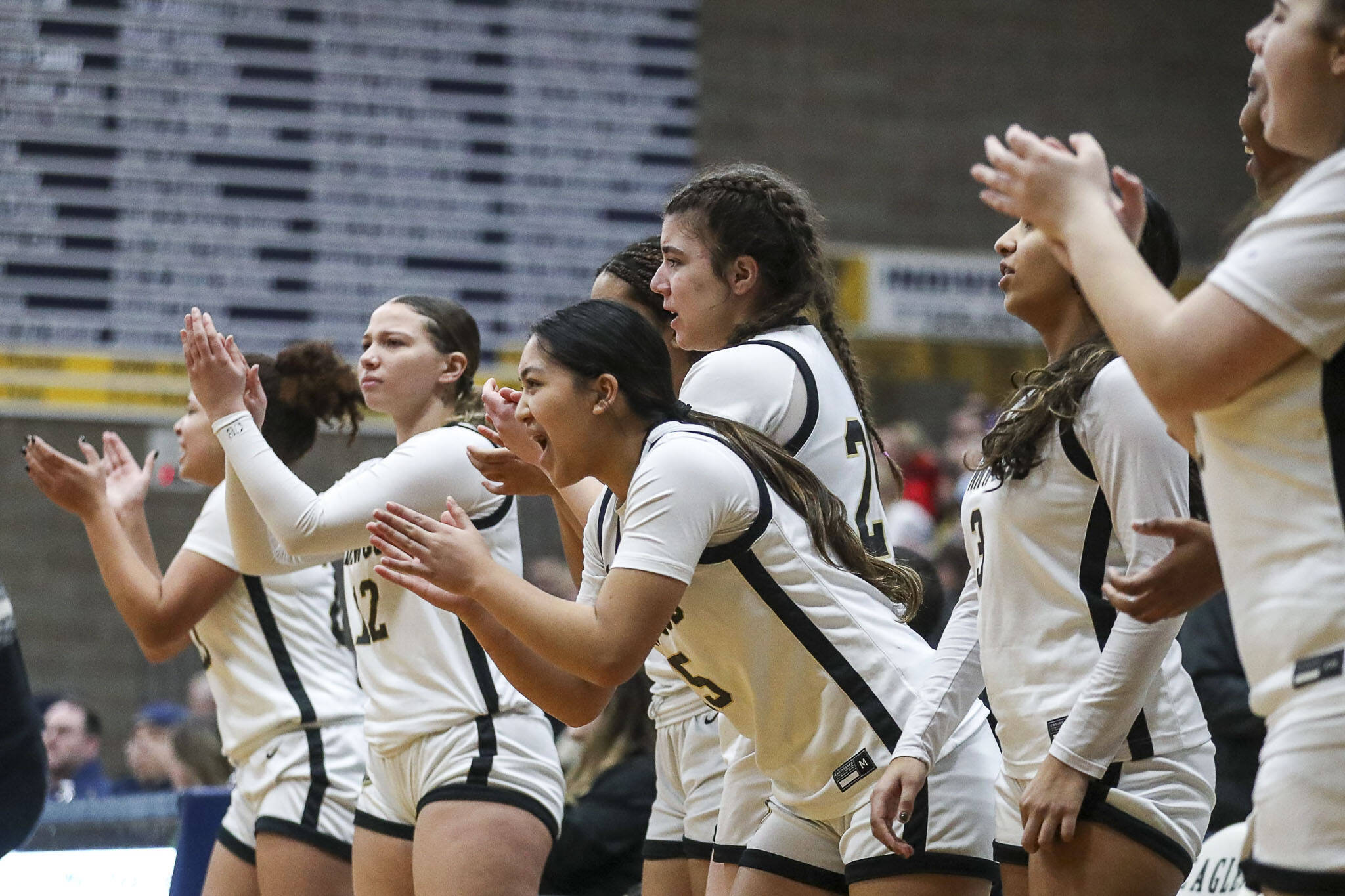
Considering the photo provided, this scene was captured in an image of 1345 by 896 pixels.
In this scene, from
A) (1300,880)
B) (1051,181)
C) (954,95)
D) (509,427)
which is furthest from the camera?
(954,95)

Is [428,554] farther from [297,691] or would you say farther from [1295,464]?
[297,691]

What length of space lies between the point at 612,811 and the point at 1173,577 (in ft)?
10.1

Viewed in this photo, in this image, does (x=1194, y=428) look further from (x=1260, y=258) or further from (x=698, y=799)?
(x=698, y=799)

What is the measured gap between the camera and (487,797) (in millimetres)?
3125

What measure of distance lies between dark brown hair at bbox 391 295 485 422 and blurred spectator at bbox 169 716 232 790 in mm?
3310

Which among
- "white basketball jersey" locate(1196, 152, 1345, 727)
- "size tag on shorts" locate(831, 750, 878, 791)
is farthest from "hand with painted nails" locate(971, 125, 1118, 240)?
"size tag on shorts" locate(831, 750, 878, 791)

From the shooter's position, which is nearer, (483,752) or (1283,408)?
(1283,408)

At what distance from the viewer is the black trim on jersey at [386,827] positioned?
3.24 m

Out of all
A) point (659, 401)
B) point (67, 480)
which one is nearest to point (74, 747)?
point (67, 480)

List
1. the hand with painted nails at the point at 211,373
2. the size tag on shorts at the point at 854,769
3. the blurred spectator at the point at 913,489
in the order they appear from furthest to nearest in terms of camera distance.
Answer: the blurred spectator at the point at 913,489
the hand with painted nails at the point at 211,373
the size tag on shorts at the point at 854,769

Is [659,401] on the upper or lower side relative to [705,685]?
upper

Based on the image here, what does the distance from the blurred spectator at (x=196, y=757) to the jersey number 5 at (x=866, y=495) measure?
424cm

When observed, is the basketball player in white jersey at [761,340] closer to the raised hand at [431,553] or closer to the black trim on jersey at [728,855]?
the black trim on jersey at [728,855]

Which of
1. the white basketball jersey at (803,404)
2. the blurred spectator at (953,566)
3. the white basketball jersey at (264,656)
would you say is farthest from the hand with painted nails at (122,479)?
the blurred spectator at (953,566)
